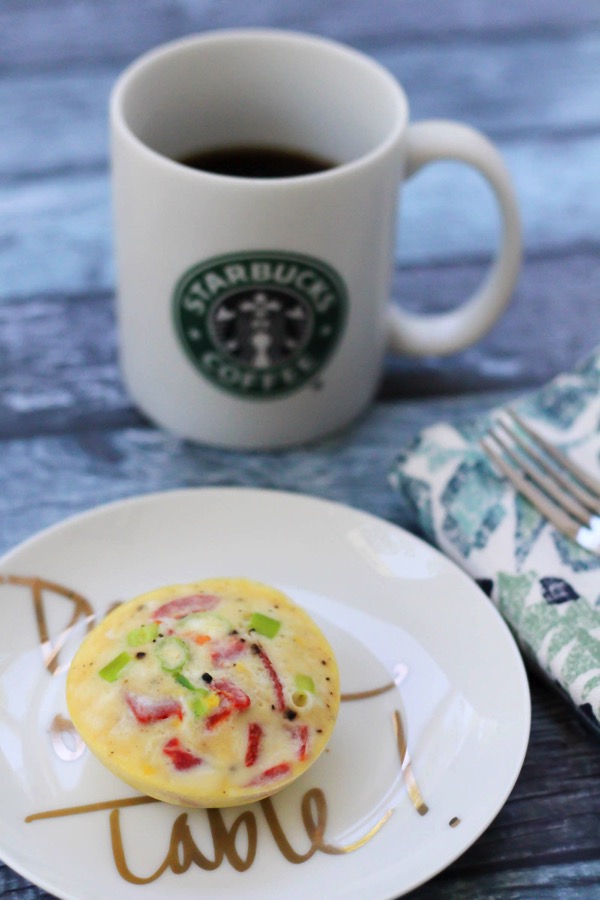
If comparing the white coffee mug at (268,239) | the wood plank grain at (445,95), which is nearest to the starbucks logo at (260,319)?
the white coffee mug at (268,239)

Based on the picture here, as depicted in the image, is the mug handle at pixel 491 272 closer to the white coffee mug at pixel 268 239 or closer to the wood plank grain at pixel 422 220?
the white coffee mug at pixel 268 239

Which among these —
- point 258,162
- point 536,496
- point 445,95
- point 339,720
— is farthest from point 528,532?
point 445,95

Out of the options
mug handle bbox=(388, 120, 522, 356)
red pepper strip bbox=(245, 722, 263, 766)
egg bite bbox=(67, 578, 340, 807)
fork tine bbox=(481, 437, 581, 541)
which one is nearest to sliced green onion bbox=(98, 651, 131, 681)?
egg bite bbox=(67, 578, 340, 807)

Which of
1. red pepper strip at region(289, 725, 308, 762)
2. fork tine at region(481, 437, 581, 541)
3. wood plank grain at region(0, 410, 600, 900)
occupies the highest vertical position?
red pepper strip at region(289, 725, 308, 762)

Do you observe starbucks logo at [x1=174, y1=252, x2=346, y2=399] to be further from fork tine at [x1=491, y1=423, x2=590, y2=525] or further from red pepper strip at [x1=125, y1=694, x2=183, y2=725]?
red pepper strip at [x1=125, y1=694, x2=183, y2=725]

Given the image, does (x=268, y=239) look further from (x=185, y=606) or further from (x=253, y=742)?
(x=253, y=742)

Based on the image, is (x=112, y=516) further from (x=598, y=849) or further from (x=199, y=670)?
(x=598, y=849)

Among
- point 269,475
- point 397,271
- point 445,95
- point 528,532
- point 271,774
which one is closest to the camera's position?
point 271,774
